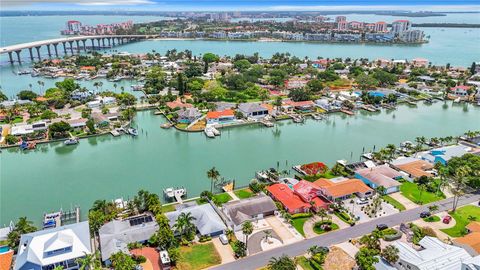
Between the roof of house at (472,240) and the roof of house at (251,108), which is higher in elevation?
the roof of house at (251,108)

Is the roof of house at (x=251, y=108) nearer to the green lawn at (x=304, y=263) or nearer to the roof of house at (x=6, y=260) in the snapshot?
the green lawn at (x=304, y=263)

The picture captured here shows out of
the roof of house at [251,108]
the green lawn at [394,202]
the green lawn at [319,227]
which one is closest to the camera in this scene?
the green lawn at [319,227]

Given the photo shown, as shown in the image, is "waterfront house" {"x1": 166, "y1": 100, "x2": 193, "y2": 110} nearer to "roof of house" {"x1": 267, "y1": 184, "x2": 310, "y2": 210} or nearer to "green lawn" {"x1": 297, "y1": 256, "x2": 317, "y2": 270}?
"roof of house" {"x1": 267, "y1": 184, "x2": 310, "y2": 210}

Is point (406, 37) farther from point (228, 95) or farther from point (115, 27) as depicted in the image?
point (115, 27)

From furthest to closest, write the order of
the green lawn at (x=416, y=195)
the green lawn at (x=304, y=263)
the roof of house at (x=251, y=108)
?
the roof of house at (x=251, y=108)
the green lawn at (x=416, y=195)
the green lawn at (x=304, y=263)

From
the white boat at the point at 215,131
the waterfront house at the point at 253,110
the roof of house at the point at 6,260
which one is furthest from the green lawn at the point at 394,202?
the roof of house at the point at 6,260

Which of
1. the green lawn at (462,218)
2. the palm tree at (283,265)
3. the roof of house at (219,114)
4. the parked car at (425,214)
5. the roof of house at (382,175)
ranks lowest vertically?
the green lawn at (462,218)

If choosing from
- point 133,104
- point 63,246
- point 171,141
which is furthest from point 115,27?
point 63,246
